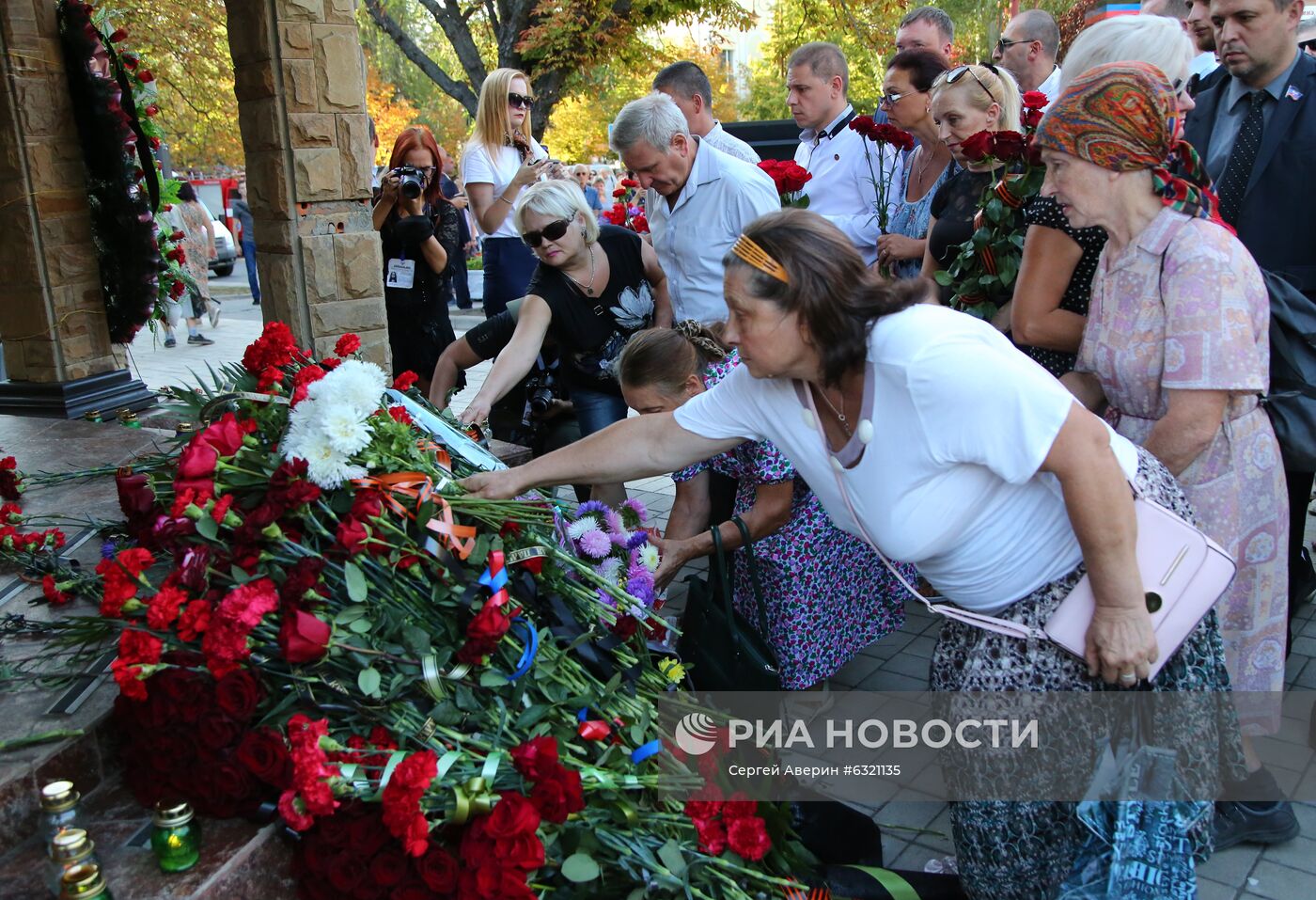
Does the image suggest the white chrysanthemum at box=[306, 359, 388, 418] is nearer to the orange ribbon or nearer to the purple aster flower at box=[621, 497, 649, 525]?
the orange ribbon

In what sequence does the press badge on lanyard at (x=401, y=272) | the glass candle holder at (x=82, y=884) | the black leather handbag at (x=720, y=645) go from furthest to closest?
the press badge on lanyard at (x=401, y=272) → the black leather handbag at (x=720, y=645) → the glass candle holder at (x=82, y=884)

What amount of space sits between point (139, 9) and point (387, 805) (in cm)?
625

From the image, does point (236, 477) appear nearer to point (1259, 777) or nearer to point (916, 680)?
point (916, 680)

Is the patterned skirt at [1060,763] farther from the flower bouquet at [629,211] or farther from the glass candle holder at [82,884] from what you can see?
the flower bouquet at [629,211]

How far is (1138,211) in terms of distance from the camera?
2297 mm

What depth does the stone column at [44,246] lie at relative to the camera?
436 centimetres

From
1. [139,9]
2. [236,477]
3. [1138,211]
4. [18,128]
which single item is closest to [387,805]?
[236,477]

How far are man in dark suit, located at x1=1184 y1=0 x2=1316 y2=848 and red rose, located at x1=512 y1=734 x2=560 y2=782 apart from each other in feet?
7.83

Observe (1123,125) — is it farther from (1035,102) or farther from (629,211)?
(629,211)

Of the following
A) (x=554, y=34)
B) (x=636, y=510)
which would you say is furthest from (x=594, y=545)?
(x=554, y=34)

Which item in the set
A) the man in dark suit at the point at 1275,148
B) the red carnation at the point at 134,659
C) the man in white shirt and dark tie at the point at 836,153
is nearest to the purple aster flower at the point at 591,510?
the red carnation at the point at 134,659

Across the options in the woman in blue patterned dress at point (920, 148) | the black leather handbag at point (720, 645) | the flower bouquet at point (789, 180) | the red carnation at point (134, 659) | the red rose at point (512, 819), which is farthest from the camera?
the flower bouquet at point (789, 180)

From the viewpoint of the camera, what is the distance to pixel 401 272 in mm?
5059

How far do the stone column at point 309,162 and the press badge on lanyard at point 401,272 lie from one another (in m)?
0.56
